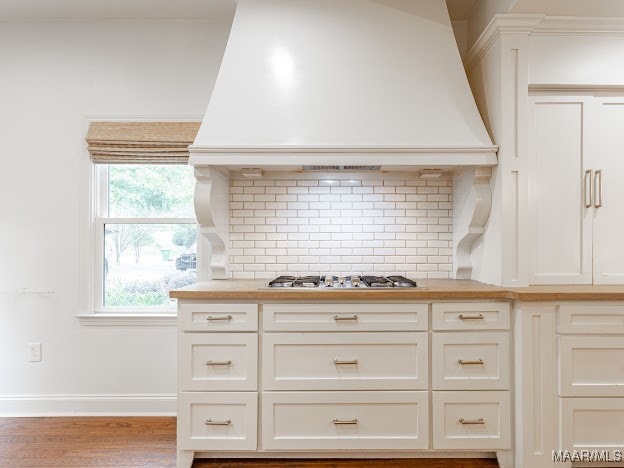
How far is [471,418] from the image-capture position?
7.50ft

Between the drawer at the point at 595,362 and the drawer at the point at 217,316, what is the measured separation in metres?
1.54

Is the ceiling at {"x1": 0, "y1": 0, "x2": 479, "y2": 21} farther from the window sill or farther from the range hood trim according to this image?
the window sill

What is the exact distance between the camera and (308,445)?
2.29 m

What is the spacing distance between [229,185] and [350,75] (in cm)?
107

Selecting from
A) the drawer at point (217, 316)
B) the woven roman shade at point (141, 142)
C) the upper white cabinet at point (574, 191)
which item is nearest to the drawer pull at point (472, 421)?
the upper white cabinet at point (574, 191)

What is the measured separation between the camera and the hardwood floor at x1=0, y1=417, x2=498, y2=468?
233 centimetres

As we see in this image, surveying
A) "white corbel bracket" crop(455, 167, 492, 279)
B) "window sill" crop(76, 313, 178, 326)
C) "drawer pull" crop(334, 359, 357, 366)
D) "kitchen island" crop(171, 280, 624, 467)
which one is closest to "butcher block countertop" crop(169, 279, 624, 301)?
"kitchen island" crop(171, 280, 624, 467)

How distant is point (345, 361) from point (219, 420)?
27.9 inches

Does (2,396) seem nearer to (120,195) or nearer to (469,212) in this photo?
(120,195)

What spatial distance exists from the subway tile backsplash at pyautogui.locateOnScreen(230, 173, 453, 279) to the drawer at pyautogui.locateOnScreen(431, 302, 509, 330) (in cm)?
73

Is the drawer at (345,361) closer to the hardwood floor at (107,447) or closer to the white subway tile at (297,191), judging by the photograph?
the hardwood floor at (107,447)

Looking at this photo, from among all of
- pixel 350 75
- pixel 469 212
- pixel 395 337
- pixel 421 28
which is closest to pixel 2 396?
pixel 395 337

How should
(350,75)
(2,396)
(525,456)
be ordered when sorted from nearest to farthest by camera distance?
(525,456), (350,75), (2,396)

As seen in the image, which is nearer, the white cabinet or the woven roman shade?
the white cabinet
